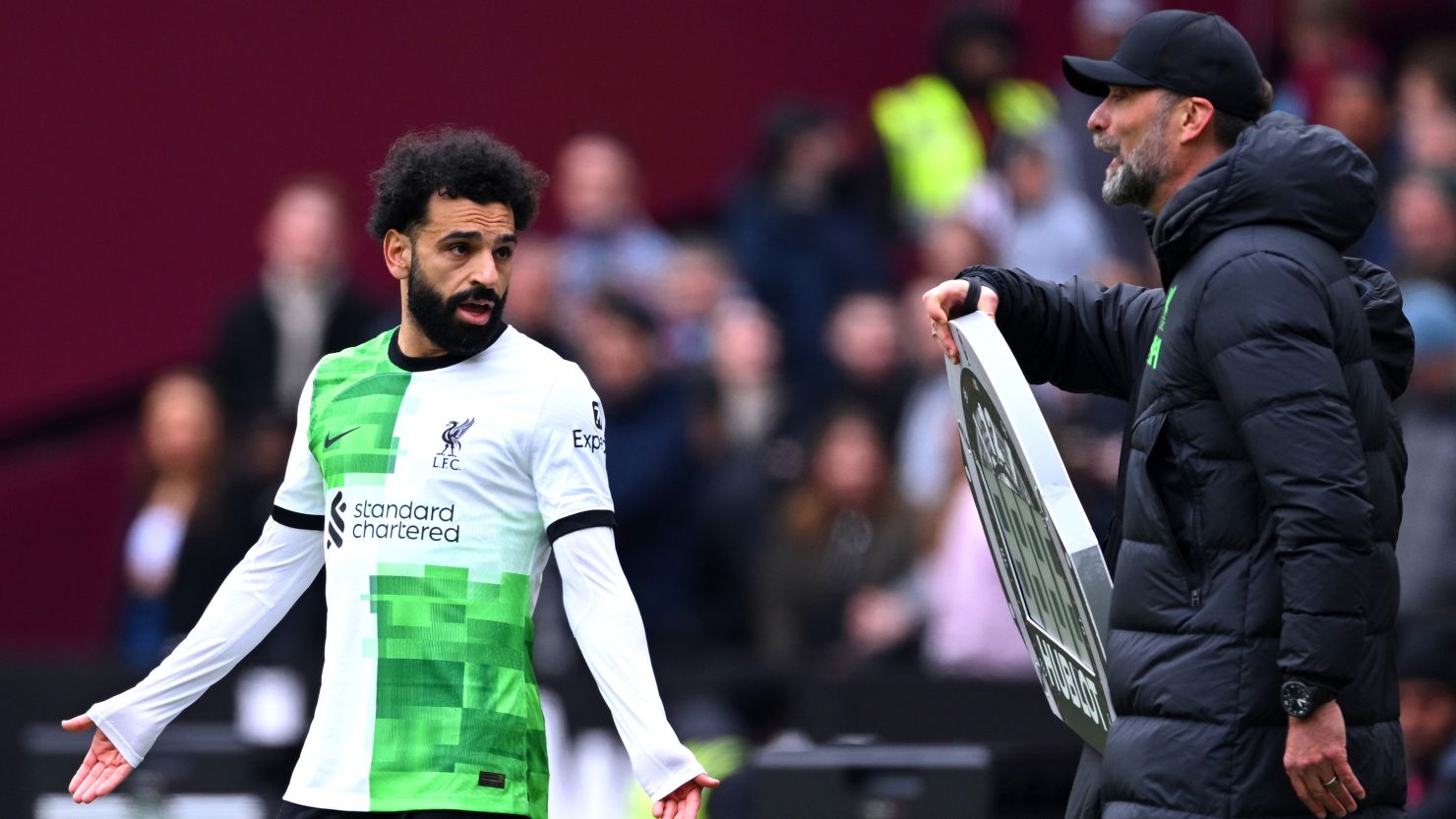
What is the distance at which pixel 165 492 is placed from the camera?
38.3 ft

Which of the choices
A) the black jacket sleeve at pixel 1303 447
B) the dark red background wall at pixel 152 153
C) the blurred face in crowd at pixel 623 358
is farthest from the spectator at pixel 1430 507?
the dark red background wall at pixel 152 153

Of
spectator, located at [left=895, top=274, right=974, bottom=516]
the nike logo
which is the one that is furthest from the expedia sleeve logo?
spectator, located at [left=895, top=274, right=974, bottom=516]

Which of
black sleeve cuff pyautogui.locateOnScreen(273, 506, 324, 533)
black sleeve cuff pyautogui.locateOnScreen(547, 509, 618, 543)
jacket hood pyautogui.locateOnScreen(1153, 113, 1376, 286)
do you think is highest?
jacket hood pyautogui.locateOnScreen(1153, 113, 1376, 286)

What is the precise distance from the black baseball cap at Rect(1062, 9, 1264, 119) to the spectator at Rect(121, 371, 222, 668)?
676 cm

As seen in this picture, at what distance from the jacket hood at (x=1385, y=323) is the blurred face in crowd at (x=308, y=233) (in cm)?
707

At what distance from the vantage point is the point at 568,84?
48.7ft

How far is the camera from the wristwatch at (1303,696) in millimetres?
4965

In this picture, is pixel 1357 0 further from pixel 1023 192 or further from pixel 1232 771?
pixel 1232 771

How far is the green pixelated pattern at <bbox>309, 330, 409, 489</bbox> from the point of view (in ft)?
18.4

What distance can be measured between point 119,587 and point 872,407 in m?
3.58

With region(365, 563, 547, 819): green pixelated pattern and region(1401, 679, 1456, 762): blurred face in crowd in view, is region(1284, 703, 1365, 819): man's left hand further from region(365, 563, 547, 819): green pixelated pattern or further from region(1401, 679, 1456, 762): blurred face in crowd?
region(1401, 679, 1456, 762): blurred face in crowd

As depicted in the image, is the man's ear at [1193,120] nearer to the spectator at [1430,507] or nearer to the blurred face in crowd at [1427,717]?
the blurred face in crowd at [1427,717]

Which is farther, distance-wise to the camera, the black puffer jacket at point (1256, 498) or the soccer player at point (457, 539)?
the soccer player at point (457, 539)

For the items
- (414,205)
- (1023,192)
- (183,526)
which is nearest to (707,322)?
(1023,192)
